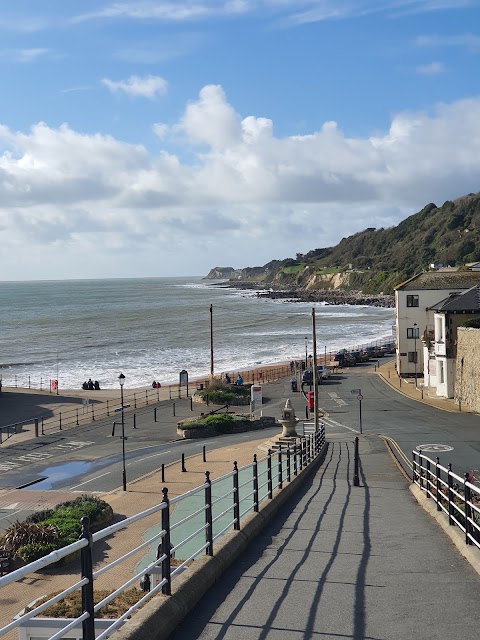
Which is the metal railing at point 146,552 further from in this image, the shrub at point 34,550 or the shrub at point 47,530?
A: the shrub at point 47,530

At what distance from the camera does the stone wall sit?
43406mm

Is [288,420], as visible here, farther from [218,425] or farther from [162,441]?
[218,425]

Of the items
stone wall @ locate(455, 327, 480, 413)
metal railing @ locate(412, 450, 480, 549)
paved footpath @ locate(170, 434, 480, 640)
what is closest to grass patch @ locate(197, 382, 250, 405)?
stone wall @ locate(455, 327, 480, 413)

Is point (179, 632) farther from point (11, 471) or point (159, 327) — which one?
point (159, 327)

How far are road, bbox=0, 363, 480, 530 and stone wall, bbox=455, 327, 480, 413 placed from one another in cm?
220

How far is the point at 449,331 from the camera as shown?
49.3m

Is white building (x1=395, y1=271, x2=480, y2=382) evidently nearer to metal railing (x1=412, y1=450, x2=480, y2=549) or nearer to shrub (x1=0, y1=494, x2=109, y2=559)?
shrub (x1=0, y1=494, x2=109, y2=559)

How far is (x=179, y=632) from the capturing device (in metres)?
6.72

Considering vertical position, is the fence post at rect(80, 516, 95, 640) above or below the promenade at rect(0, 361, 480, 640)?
above

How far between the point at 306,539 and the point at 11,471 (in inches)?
932

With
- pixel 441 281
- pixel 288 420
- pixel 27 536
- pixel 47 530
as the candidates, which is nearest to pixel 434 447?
pixel 288 420

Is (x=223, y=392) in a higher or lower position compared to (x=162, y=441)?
higher

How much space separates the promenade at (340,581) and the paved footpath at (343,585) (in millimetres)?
11

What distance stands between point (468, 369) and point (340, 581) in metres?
38.9
